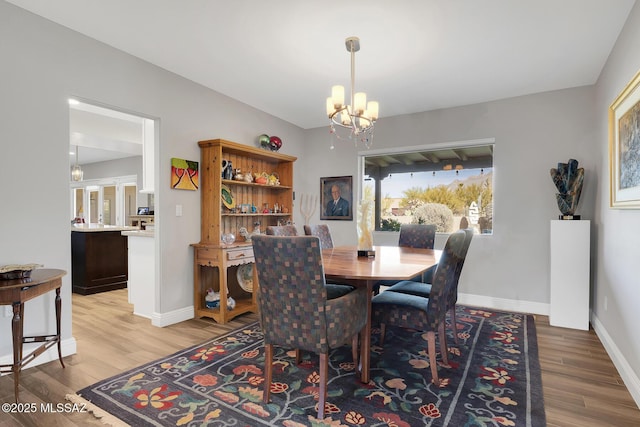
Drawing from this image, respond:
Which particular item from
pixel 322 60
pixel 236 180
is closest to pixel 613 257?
pixel 322 60

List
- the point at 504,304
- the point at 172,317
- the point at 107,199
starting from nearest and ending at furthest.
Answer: the point at 172,317
the point at 504,304
the point at 107,199

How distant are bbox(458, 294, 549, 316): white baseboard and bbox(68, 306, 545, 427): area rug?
3.82ft

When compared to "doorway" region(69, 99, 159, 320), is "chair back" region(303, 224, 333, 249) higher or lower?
lower

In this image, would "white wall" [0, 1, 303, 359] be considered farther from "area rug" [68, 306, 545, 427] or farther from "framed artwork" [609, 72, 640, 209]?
"framed artwork" [609, 72, 640, 209]

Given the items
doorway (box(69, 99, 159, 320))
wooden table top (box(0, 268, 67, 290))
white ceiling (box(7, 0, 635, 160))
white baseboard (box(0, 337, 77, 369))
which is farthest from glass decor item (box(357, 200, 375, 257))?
doorway (box(69, 99, 159, 320))

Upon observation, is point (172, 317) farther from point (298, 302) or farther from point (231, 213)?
point (298, 302)

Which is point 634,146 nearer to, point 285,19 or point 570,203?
point 570,203

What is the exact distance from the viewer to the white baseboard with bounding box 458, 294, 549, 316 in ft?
12.2

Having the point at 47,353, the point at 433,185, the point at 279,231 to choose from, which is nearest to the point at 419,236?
the point at 433,185

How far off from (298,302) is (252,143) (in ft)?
9.90

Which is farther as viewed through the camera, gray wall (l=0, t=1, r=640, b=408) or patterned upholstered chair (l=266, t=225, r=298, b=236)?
patterned upholstered chair (l=266, t=225, r=298, b=236)

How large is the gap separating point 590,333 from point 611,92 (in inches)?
86.3

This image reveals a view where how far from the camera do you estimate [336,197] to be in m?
5.11

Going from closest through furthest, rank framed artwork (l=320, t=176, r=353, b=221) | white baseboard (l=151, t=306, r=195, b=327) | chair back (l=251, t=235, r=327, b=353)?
chair back (l=251, t=235, r=327, b=353)
white baseboard (l=151, t=306, r=195, b=327)
framed artwork (l=320, t=176, r=353, b=221)
